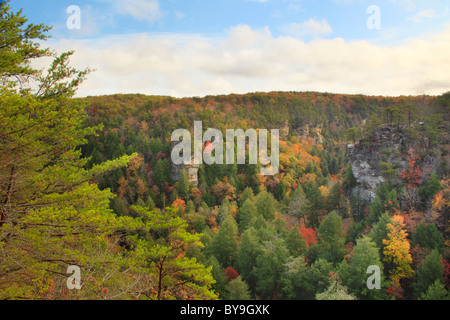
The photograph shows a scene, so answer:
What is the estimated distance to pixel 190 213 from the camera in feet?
136

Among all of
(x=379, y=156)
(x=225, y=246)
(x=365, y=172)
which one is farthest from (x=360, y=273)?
(x=379, y=156)

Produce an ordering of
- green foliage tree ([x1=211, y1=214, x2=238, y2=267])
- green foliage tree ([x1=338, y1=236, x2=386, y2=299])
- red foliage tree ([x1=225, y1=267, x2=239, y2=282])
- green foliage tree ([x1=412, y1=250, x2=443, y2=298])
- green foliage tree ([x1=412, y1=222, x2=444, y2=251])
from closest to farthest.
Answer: green foliage tree ([x1=412, y1=250, x2=443, y2=298]), green foliage tree ([x1=338, y1=236, x2=386, y2=299]), green foliage tree ([x1=412, y1=222, x2=444, y2=251]), red foliage tree ([x1=225, y1=267, x2=239, y2=282]), green foliage tree ([x1=211, y1=214, x2=238, y2=267])

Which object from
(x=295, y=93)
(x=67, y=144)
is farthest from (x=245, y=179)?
(x=295, y=93)

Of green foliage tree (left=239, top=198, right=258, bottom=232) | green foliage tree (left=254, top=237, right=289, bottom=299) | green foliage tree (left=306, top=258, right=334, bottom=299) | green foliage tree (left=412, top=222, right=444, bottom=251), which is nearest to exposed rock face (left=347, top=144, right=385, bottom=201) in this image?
green foliage tree (left=412, top=222, right=444, bottom=251)

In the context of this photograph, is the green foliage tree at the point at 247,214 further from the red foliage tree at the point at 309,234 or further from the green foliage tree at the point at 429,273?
the green foliage tree at the point at 429,273

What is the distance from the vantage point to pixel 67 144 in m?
10.5

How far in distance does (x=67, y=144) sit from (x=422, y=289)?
87.1 feet

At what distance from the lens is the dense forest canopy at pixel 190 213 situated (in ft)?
27.2

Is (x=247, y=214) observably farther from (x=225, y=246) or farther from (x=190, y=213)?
(x=225, y=246)

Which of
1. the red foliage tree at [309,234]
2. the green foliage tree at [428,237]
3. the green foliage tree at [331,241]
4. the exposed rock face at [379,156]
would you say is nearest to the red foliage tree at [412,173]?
the exposed rock face at [379,156]

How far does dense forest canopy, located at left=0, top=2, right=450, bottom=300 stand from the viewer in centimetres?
830

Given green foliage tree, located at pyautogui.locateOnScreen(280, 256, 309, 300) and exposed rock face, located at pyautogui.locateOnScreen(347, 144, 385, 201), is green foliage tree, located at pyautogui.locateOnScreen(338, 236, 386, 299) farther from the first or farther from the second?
exposed rock face, located at pyautogui.locateOnScreen(347, 144, 385, 201)

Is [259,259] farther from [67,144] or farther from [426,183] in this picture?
[426,183]

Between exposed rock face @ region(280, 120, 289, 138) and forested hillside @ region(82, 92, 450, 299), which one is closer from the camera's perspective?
forested hillside @ region(82, 92, 450, 299)
